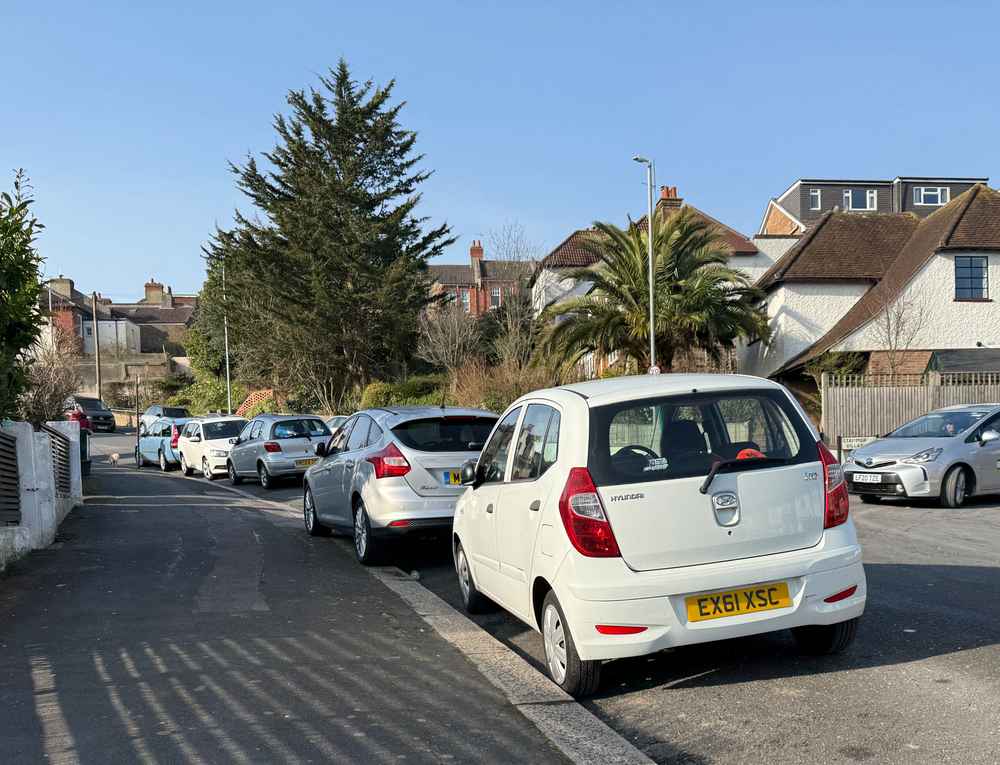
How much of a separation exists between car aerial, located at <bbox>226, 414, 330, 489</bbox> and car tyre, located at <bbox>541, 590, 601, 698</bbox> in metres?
14.6

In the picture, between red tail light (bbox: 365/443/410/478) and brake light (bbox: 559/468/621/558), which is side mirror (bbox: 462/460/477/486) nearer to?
brake light (bbox: 559/468/621/558)

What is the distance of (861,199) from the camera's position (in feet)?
217

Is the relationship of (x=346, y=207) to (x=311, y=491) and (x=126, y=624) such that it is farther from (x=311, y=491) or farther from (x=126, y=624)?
(x=126, y=624)

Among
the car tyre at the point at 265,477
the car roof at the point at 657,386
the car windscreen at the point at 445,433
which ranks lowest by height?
the car tyre at the point at 265,477

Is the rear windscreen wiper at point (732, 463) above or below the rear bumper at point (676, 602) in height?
above

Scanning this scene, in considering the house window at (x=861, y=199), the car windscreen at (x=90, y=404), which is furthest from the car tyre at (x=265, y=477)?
the house window at (x=861, y=199)

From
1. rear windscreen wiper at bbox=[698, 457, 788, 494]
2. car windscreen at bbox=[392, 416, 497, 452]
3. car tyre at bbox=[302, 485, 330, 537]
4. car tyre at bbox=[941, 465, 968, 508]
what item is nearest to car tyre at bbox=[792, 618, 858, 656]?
rear windscreen wiper at bbox=[698, 457, 788, 494]

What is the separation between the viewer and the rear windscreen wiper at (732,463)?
201 inches

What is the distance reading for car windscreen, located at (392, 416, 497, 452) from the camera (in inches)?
377

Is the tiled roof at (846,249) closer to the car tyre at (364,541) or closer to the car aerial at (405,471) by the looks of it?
the car aerial at (405,471)

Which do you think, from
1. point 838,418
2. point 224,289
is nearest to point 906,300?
point 838,418

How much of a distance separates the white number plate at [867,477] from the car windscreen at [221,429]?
54.5 feet

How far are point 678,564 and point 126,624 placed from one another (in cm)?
414

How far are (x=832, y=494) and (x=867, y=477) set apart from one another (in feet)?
30.5
